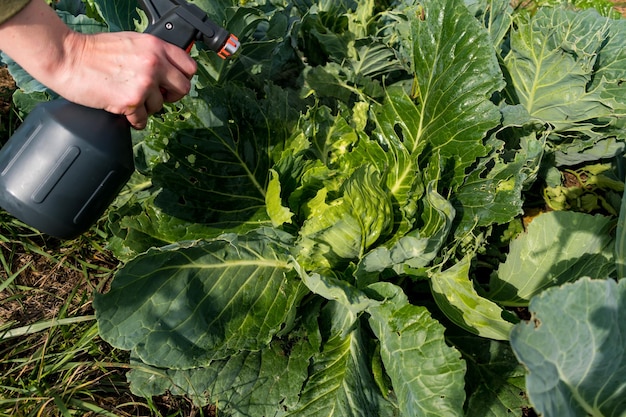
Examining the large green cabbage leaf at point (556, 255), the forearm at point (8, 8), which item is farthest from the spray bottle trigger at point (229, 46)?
the large green cabbage leaf at point (556, 255)

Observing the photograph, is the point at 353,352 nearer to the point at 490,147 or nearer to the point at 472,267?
the point at 472,267

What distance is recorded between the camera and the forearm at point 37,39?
136 centimetres

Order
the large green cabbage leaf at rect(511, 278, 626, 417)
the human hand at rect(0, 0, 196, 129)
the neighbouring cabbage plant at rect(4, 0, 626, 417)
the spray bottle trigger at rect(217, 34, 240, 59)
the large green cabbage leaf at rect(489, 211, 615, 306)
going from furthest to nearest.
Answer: the large green cabbage leaf at rect(489, 211, 615, 306) → the neighbouring cabbage plant at rect(4, 0, 626, 417) → the spray bottle trigger at rect(217, 34, 240, 59) → the human hand at rect(0, 0, 196, 129) → the large green cabbage leaf at rect(511, 278, 626, 417)

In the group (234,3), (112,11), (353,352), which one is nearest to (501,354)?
(353,352)

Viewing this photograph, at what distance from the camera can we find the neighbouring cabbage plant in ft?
6.22

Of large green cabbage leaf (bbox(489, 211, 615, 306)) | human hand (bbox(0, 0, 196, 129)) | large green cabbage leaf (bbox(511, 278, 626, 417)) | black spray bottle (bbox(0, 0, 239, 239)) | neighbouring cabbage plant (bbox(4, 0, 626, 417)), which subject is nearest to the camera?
large green cabbage leaf (bbox(511, 278, 626, 417))

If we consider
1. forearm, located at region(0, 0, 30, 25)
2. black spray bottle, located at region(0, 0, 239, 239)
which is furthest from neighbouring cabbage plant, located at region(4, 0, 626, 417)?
forearm, located at region(0, 0, 30, 25)

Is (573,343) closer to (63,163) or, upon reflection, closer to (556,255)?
(556,255)

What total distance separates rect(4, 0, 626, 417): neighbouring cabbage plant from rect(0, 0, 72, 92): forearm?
66 centimetres

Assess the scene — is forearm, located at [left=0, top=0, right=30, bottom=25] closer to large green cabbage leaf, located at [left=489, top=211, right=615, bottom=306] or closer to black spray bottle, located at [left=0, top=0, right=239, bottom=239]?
black spray bottle, located at [left=0, top=0, right=239, bottom=239]

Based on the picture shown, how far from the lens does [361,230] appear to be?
6.31 ft

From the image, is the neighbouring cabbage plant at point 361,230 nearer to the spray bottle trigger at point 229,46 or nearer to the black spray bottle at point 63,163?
the black spray bottle at point 63,163

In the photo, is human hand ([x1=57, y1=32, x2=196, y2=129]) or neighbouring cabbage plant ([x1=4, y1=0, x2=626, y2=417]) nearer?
human hand ([x1=57, y1=32, x2=196, y2=129])

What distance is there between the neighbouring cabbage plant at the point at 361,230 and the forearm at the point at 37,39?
2.16 feet
